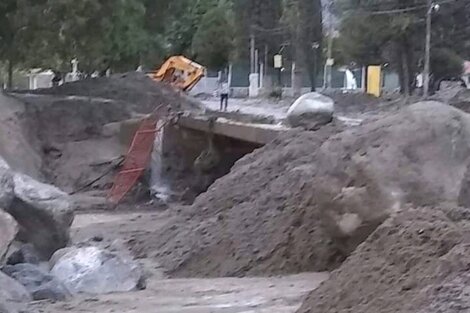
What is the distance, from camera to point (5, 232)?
991 cm

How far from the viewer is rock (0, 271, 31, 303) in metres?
9.21

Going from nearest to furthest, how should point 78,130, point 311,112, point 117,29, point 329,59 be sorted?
point 311,112
point 78,130
point 117,29
point 329,59

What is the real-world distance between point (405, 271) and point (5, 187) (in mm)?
5534

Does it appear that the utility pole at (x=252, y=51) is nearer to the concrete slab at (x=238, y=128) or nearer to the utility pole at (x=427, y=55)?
the utility pole at (x=427, y=55)

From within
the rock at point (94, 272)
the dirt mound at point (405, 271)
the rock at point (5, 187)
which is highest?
the dirt mound at point (405, 271)

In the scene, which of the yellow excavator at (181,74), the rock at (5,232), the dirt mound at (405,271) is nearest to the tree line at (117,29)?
the yellow excavator at (181,74)

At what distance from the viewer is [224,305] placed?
948cm

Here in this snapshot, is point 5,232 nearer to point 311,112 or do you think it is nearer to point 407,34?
point 311,112

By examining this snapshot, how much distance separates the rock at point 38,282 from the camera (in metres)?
10.2

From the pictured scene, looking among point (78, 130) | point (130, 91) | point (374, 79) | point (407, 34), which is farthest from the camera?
point (374, 79)

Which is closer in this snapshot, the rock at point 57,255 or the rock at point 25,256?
the rock at point 25,256

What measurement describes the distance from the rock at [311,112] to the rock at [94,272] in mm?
7347

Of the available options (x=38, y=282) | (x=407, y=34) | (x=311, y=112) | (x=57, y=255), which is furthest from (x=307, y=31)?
(x=38, y=282)

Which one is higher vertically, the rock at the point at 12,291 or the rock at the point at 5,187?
the rock at the point at 5,187
